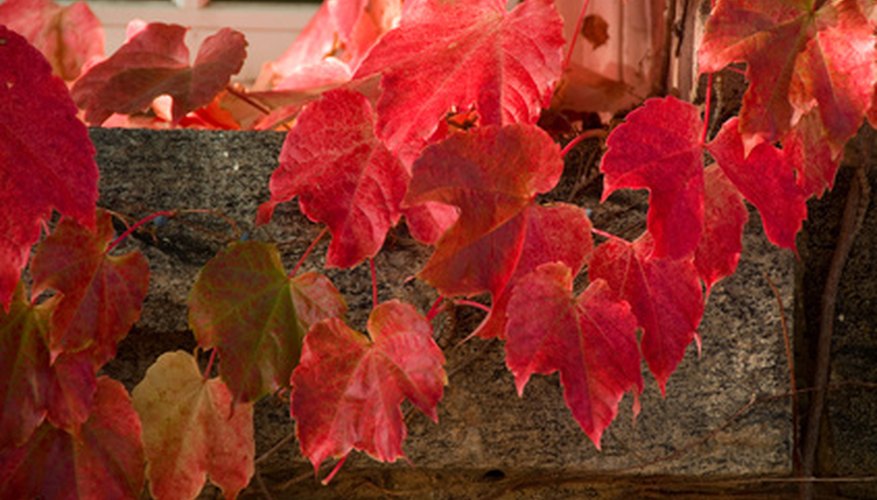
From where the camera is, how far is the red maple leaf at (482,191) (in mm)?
804

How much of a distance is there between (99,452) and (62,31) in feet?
1.74

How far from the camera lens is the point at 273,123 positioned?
1017mm

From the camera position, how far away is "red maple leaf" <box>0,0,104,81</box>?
1.21 metres

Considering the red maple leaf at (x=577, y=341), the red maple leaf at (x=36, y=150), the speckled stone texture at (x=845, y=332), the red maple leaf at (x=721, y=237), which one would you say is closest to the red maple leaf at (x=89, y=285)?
the red maple leaf at (x=36, y=150)

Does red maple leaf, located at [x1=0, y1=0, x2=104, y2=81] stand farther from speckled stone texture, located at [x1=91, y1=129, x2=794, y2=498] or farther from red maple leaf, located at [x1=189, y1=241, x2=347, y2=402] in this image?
red maple leaf, located at [x1=189, y1=241, x2=347, y2=402]

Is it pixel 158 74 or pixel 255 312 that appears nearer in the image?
pixel 255 312

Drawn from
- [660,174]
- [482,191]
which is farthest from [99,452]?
[660,174]

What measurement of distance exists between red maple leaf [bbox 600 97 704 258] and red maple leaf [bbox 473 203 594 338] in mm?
69

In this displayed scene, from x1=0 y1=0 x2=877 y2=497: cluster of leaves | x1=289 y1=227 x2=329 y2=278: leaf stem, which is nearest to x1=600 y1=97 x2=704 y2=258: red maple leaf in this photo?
x1=0 y1=0 x2=877 y2=497: cluster of leaves

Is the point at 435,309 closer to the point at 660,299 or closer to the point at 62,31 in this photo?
the point at 660,299

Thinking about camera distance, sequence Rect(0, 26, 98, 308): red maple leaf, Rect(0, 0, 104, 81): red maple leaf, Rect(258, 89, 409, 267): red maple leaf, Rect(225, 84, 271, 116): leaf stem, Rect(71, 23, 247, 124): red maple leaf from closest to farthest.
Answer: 1. Rect(0, 26, 98, 308): red maple leaf
2. Rect(258, 89, 409, 267): red maple leaf
3. Rect(71, 23, 247, 124): red maple leaf
4. Rect(225, 84, 271, 116): leaf stem
5. Rect(0, 0, 104, 81): red maple leaf

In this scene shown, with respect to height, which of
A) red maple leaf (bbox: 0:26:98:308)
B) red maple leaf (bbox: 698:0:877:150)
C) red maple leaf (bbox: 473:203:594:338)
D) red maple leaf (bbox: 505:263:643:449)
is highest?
Answer: red maple leaf (bbox: 698:0:877:150)

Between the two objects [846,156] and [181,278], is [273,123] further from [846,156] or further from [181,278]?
[846,156]

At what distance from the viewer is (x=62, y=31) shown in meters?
1.21
